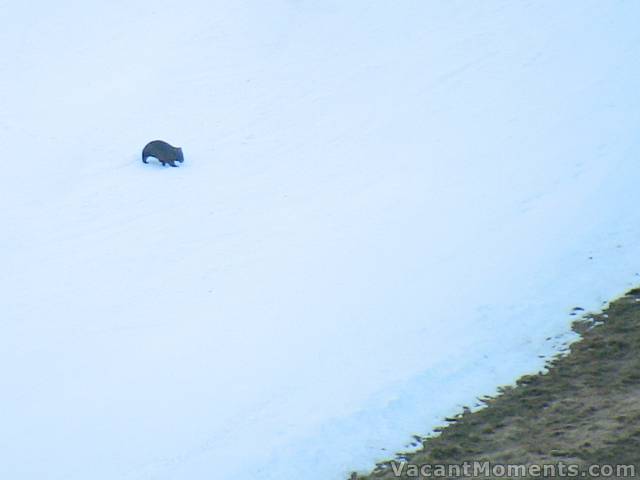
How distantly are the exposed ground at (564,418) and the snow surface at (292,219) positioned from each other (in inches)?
17.9

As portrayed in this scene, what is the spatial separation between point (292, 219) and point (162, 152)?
12.9 ft

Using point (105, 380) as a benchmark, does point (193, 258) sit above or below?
above

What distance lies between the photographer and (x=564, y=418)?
10.0 metres

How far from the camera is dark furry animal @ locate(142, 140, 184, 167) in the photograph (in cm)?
2056

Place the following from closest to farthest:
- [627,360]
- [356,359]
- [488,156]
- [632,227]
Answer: [627,360], [356,359], [632,227], [488,156]

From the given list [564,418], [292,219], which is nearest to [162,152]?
[292,219]

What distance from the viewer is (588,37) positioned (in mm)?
24781

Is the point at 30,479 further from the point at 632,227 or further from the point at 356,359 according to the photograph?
the point at 632,227

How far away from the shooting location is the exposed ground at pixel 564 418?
9141 millimetres

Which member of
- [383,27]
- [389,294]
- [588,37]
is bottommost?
[389,294]

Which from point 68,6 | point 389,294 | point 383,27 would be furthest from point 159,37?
point 389,294

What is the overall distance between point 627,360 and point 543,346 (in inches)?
53.0

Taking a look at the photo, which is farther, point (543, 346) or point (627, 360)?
point (543, 346)

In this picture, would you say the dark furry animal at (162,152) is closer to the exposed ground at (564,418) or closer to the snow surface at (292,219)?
the snow surface at (292,219)
